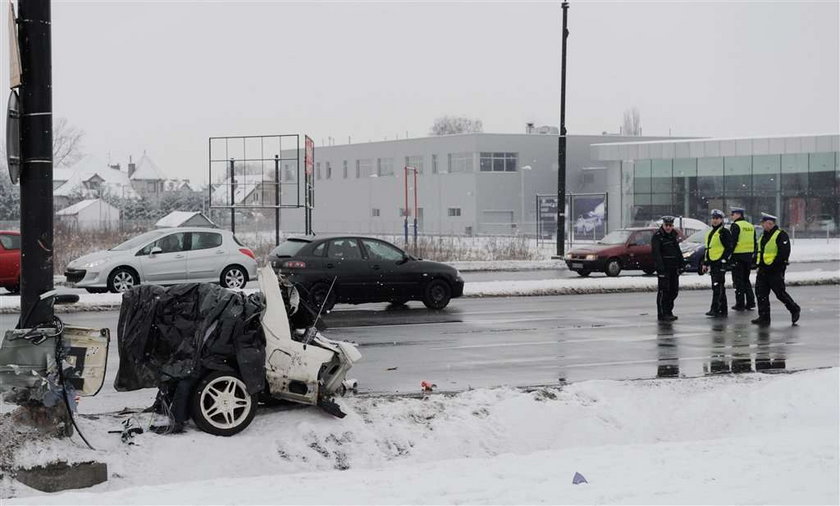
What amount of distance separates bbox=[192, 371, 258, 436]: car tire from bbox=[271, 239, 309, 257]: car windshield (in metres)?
10.1

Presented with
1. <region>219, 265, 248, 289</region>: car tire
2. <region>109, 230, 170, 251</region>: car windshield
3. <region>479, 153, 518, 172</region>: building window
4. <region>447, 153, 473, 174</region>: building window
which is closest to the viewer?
<region>109, 230, 170, 251</region>: car windshield

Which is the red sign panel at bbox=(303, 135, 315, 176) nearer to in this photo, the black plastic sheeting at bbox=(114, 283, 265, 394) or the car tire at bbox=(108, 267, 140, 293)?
the car tire at bbox=(108, 267, 140, 293)

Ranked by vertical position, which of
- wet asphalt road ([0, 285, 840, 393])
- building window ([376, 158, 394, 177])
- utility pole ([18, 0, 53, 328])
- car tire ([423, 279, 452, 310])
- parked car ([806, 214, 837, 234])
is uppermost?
building window ([376, 158, 394, 177])

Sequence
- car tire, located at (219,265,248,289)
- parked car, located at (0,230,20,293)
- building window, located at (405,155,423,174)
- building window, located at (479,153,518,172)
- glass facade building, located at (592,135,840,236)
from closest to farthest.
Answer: parked car, located at (0,230,20,293)
car tire, located at (219,265,248,289)
glass facade building, located at (592,135,840,236)
building window, located at (479,153,518,172)
building window, located at (405,155,423,174)

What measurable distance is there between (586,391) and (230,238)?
1488cm

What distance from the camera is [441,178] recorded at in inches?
3088

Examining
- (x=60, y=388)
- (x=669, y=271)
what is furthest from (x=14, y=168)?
(x=669, y=271)

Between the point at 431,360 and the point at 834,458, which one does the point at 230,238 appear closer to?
the point at 431,360

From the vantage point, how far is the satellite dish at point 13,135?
25.8 ft

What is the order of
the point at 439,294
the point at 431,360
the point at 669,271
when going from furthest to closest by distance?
the point at 439,294, the point at 669,271, the point at 431,360

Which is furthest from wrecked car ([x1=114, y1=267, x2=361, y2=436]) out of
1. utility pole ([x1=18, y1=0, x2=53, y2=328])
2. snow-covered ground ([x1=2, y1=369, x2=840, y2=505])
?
utility pole ([x1=18, y1=0, x2=53, y2=328])

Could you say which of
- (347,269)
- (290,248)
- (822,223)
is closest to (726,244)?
(347,269)

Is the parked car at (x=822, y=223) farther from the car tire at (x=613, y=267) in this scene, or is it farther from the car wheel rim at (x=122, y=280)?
the car wheel rim at (x=122, y=280)

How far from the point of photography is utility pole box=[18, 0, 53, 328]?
26.0 feet
